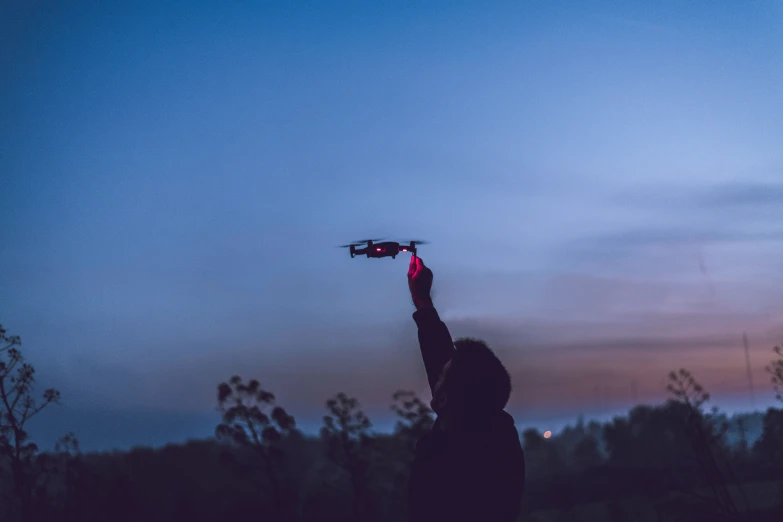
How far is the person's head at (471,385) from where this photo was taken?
3348mm

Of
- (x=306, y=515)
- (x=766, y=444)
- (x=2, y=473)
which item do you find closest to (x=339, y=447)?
(x=306, y=515)

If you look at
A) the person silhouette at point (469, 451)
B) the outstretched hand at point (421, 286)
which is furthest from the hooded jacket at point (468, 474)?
the outstretched hand at point (421, 286)

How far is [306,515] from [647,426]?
91.6m

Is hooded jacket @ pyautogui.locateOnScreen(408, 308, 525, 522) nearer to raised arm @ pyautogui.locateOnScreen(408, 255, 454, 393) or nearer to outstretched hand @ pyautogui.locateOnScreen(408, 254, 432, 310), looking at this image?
raised arm @ pyautogui.locateOnScreen(408, 255, 454, 393)

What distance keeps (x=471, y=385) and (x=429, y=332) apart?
2.33 ft

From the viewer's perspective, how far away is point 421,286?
14.1ft

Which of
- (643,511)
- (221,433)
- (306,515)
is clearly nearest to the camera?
(221,433)

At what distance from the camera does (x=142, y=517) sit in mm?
66250

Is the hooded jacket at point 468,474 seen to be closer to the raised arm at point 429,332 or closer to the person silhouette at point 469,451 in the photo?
the person silhouette at point 469,451

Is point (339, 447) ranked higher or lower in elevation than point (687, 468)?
higher

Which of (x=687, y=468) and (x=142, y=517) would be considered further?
(x=687, y=468)

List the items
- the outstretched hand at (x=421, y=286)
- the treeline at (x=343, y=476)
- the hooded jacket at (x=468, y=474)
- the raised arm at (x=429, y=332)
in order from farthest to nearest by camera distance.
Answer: the treeline at (x=343, y=476)
the outstretched hand at (x=421, y=286)
the raised arm at (x=429, y=332)
the hooded jacket at (x=468, y=474)

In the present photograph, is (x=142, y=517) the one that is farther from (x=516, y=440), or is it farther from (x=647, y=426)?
(x=647, y=426)

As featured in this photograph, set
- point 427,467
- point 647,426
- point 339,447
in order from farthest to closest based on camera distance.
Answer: point 647,426, point 339,447, point 427,467
